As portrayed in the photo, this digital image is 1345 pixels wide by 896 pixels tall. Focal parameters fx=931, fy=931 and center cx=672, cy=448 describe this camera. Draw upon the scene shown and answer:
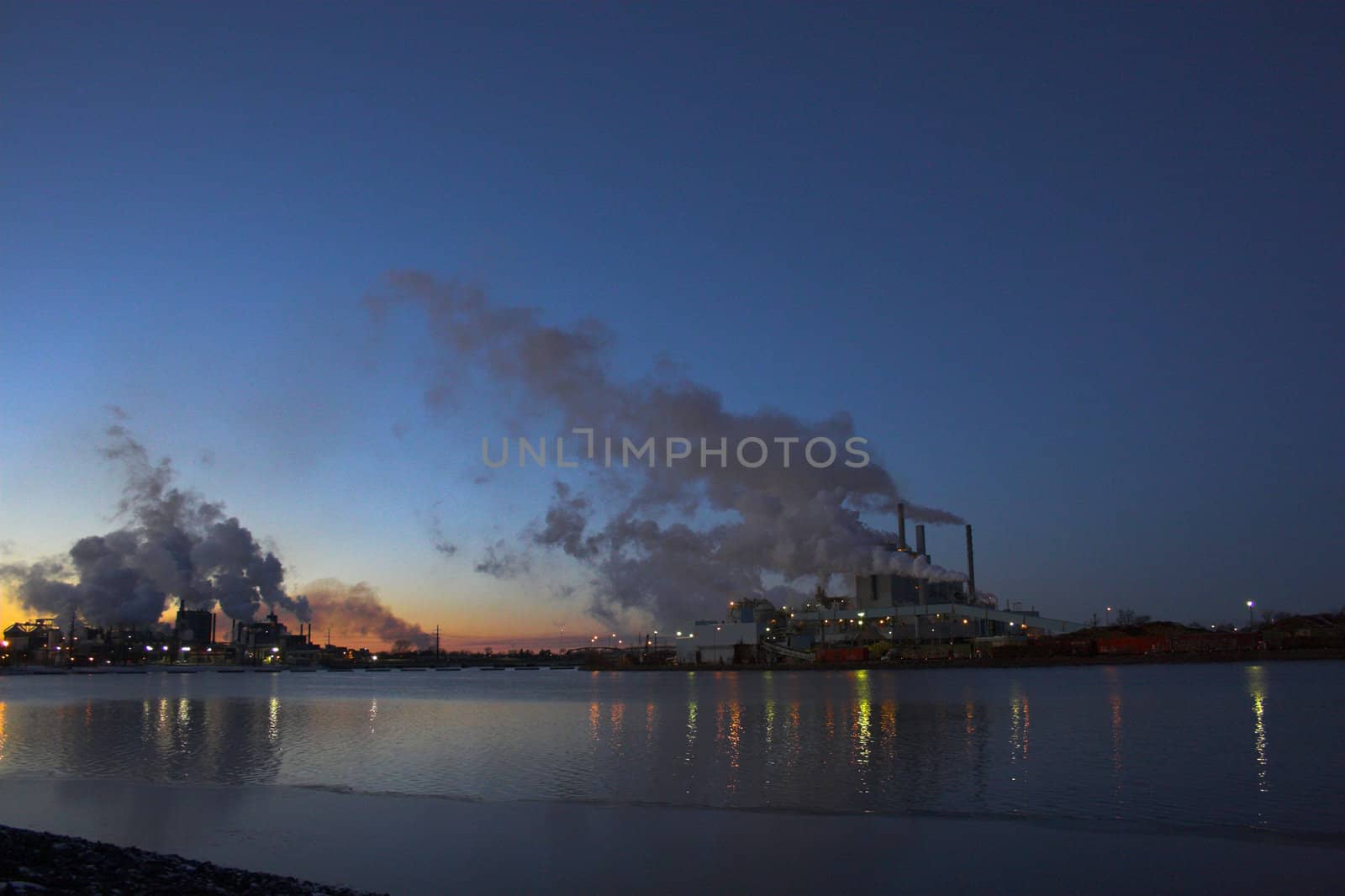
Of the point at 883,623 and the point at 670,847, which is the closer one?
the point at 670,847

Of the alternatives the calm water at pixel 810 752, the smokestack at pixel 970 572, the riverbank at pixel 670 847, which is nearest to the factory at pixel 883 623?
the smokestack at pixel 970 572

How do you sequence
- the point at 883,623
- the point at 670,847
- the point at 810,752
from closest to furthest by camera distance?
1. the point at 670,847
2. the point at 810,752
3. the point at 883,623

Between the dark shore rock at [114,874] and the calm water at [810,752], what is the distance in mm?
7854

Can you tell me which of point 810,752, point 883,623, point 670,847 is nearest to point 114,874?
point 670,847

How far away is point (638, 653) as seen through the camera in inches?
7569

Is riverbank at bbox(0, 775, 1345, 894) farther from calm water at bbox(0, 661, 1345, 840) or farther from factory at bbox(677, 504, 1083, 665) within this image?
factory at bbox(677, 504, 1083, 665)

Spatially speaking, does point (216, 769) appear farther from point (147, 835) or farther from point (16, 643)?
point (16, 643)

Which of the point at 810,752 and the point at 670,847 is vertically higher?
the point at 670,847

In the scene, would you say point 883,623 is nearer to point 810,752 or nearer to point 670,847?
point 810,752

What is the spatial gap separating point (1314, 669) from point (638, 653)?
133 meters

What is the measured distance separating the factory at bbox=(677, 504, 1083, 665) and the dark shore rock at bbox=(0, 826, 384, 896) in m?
118

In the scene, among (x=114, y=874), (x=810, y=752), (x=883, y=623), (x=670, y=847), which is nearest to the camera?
(x=114, y=874)

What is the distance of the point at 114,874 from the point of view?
35.2ft

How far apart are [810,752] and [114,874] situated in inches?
737
